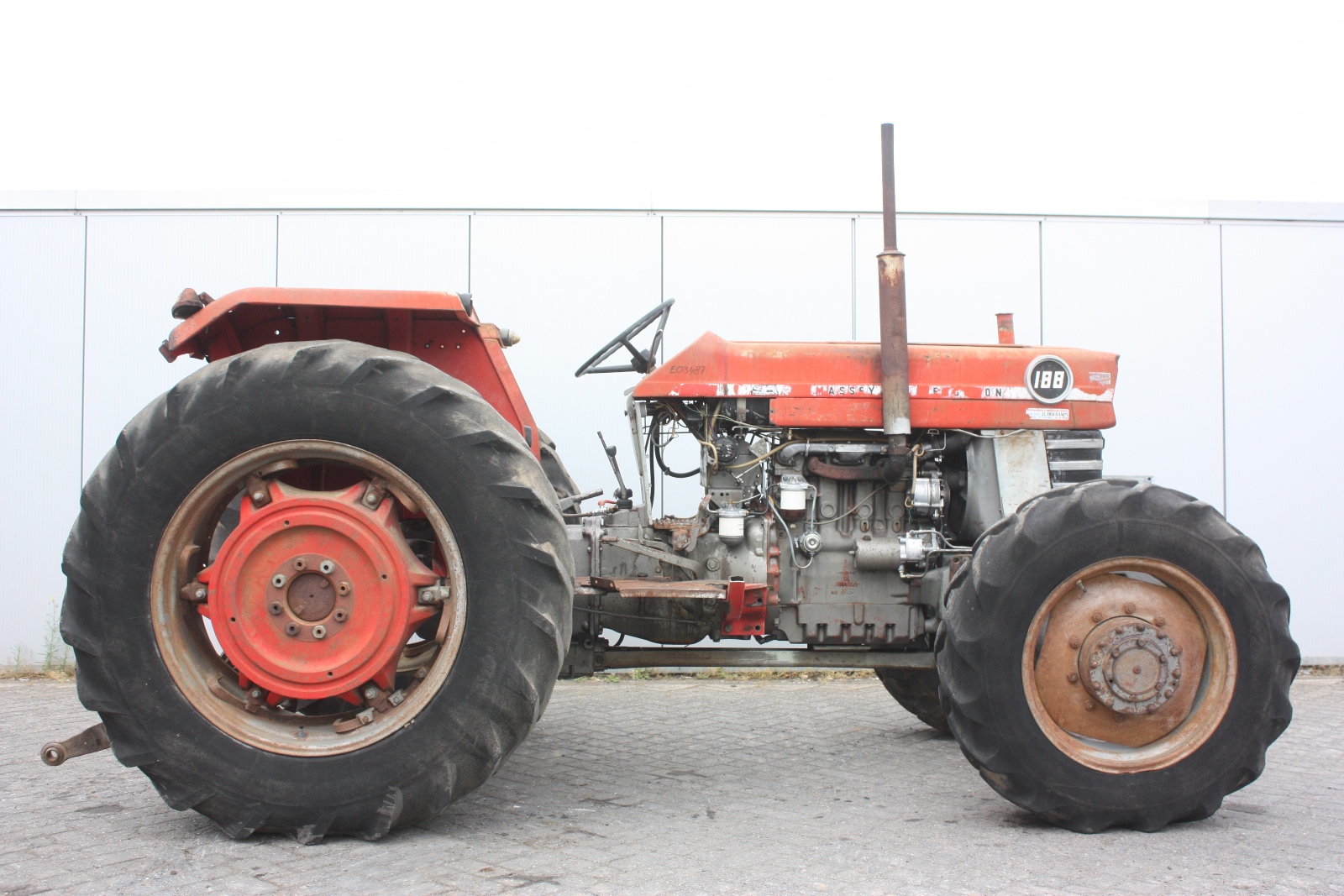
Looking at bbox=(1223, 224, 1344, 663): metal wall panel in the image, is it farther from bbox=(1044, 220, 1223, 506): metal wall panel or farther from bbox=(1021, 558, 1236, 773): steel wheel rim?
bbox=(1021, 558, 1236, 773): steel wheel rim

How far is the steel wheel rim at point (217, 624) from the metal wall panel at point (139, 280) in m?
3.81

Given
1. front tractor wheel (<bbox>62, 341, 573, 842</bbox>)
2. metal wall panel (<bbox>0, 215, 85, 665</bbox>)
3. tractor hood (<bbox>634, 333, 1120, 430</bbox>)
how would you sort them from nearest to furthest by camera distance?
front tractor wheel (<bbox>62, 341, 573, 842</bbox>) → tractor hood (<bbox>634, 333, 1120, 430</bbox>) → metal wall panel (<bbox>0, 215, 85, 665</bbox>)

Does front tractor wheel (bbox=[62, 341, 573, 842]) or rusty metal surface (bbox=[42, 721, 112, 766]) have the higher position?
front tractor wheel (bbox=[62, 341, 573, 842])

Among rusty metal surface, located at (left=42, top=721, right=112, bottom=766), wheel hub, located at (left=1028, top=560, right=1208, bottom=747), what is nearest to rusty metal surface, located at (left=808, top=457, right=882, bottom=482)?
wheel hub, located at (left=1028, top=560, right=1208, bottom=747)

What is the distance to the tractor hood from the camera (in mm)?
3695

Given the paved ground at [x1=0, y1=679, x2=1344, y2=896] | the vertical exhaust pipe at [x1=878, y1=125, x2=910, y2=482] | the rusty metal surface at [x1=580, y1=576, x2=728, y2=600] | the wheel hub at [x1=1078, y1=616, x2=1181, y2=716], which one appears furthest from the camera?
the vertical exhaust pipe at [x1=878, y1=125, x2=910, y2=482]

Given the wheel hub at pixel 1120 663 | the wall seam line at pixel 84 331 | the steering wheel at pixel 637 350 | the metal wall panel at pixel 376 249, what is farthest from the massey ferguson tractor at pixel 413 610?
the wall seam line at pixel 84 331

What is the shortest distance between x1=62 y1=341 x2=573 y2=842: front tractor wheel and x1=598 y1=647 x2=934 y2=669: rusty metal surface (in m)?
0.78

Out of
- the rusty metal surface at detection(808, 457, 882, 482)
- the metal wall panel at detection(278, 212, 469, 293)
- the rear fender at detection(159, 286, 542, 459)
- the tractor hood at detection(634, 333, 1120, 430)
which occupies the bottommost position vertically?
the rusty metal surface at detection(808, 457, 882, 482)

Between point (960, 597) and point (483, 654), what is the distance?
143 centimetres

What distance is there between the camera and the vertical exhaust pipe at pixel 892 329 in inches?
139

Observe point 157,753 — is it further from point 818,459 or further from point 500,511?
point 818,459

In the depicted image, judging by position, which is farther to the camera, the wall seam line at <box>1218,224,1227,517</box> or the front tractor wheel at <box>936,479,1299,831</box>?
the wall seam line at <box>1218,224,1227,517</box>

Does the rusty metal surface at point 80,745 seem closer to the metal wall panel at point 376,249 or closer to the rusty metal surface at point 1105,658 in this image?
the rusty metal surface at point 1105,658
